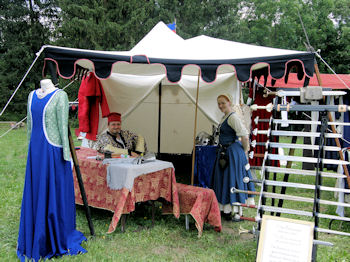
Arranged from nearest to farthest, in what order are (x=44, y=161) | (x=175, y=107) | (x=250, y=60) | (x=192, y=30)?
(x=44, y=161)
(x=250, y=60)
(x=175, y=107)
(x=192, y=30)

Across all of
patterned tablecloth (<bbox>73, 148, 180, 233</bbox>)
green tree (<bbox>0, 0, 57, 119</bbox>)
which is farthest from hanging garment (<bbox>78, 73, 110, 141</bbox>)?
green tree (<bbox>0, 0, 57, 119</bbox>)

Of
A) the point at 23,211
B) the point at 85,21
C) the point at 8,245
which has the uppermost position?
the point at 85,21

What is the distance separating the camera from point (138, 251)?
2854 millimetres

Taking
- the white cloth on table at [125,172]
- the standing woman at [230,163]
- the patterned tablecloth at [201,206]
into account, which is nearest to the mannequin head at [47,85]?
the white cloth on table at [125,172]

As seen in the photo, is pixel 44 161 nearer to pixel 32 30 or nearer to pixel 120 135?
pixel 120 135

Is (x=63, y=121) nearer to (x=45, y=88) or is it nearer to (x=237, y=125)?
(x=45, y=88)

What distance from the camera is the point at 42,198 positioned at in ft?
8.49

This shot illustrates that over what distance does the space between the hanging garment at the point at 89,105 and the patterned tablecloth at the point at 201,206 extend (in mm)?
1550

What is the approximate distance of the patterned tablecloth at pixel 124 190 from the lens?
10.2 feet

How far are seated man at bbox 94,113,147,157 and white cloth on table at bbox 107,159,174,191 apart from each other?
0.43m

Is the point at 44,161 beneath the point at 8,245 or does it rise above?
Answer: above

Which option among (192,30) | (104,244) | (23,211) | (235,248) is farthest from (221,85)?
(192,30)

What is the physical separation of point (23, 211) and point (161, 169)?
4.47 feet

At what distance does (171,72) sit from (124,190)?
1.22 meters
